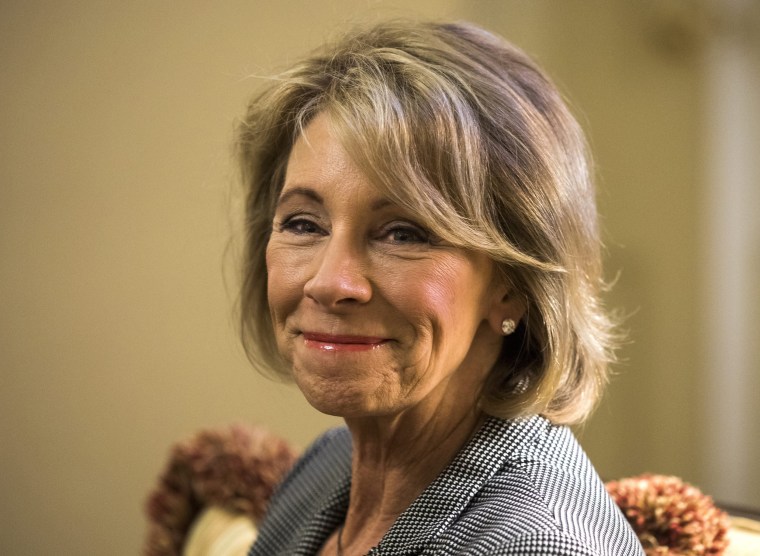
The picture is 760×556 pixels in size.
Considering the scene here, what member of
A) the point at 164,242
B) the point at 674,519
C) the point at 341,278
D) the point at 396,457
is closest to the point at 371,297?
the point at 341,278

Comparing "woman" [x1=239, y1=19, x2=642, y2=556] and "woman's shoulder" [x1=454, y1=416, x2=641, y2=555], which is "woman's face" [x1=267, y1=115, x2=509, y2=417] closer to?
"woman" [x1=239, y1=19, x2=642, y2=556]

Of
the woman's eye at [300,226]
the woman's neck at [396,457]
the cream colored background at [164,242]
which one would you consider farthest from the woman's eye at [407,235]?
the cream colored background at [164,242]

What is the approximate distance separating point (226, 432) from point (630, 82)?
1679mm

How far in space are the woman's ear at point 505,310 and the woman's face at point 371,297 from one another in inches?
0.5

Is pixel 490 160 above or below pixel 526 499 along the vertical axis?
above

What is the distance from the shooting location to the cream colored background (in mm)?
2424

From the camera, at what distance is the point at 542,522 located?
96cm

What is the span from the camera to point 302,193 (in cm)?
114

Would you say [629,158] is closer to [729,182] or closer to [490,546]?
[729,182]

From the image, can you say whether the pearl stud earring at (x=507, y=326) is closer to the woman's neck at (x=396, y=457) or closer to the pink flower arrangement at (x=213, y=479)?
the woman's neck at (x=396, y=457)

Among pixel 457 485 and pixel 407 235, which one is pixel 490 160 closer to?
pixel 407 235

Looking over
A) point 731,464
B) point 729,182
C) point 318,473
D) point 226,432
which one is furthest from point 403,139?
point 731,464

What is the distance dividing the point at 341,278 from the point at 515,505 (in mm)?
312

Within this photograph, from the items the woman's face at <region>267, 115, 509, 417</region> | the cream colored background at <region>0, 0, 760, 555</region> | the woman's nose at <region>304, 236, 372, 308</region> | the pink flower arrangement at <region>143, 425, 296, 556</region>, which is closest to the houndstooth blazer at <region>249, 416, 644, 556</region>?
the woman's face at <region>267, 115, 509, 417</region>
